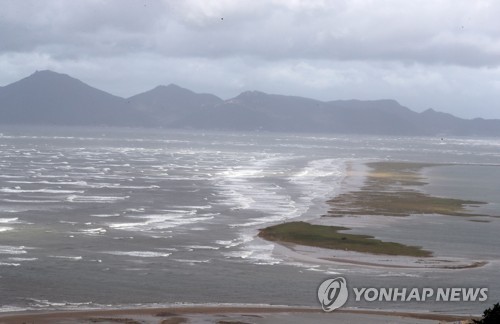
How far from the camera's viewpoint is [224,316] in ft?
93.1

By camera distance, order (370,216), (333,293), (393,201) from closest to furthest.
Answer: (333,293), (370,216), (393,201)

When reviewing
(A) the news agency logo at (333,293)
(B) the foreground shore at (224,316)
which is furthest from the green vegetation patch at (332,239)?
(B) the foreground shore at (224,316)

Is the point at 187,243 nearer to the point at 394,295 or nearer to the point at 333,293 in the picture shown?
the point at 333,293

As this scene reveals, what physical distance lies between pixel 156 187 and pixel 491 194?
3129 cm

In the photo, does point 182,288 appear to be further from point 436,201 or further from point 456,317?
point 436,201

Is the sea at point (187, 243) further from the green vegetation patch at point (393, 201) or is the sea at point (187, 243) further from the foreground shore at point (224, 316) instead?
the green vegetation patch at point (393, 201)

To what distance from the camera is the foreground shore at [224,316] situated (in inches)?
1078

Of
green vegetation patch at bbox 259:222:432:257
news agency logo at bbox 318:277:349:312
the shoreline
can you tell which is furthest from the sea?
green vegetation patch at bbox 259:222:432:257

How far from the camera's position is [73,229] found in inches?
1827

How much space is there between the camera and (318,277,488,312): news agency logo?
30.7 meters

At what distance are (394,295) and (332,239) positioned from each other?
538 inches

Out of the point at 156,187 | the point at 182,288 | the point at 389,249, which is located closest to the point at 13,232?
the point at 182,288

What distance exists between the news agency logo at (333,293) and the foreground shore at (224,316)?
31.7 inches

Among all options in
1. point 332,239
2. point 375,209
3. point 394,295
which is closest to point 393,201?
point 375,209
